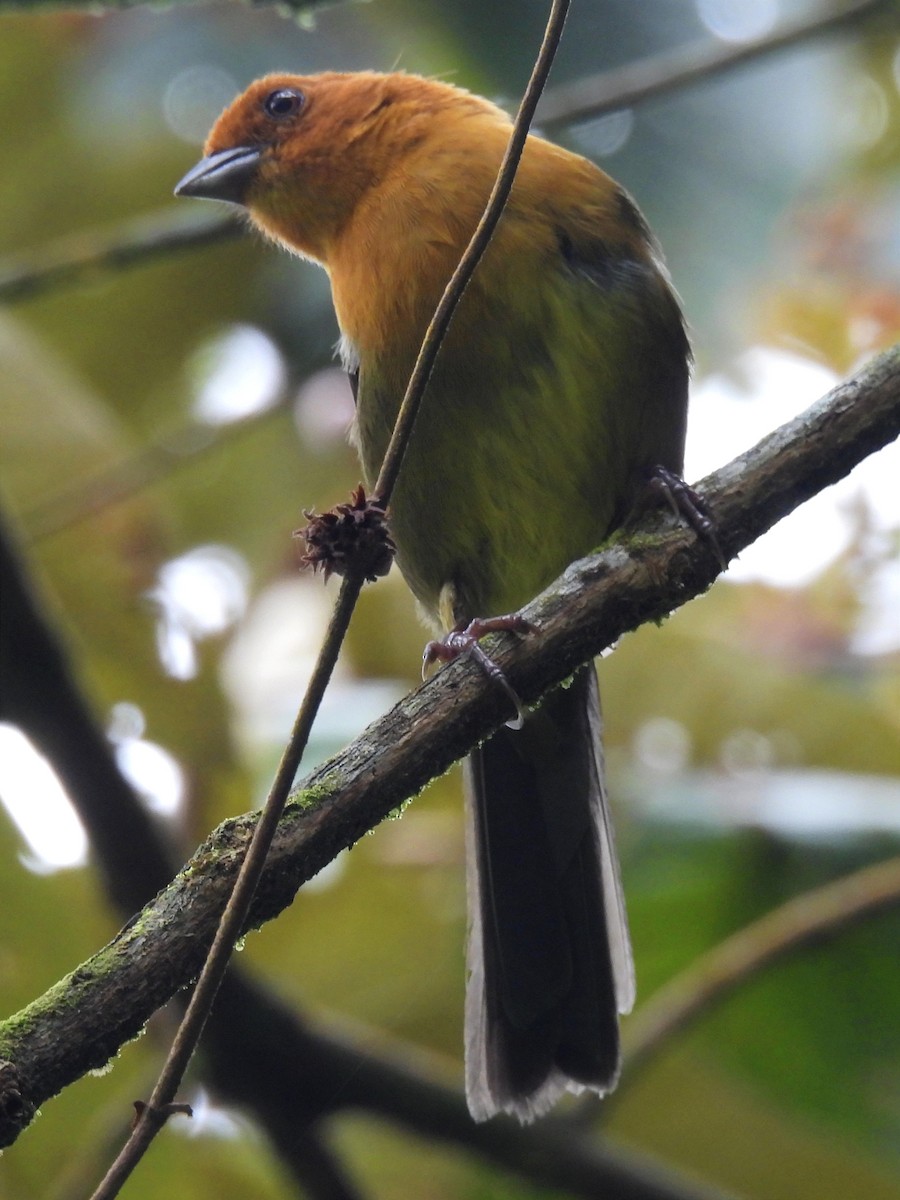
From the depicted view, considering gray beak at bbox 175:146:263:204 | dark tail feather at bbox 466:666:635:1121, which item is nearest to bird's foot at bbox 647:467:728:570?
dark tail feather at bbox 466:666:635:1121

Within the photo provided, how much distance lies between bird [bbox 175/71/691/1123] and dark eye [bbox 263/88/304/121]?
23cm

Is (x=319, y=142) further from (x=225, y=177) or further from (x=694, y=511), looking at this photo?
(x=694, y=511)

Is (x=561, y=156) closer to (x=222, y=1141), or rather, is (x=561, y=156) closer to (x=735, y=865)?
(x=735, y=865)

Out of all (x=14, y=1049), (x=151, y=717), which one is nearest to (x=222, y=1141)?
(x=151, y=717)

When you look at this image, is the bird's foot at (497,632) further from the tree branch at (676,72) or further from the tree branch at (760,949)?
the tree branch at (676,72)

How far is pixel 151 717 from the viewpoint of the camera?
4.13 metres

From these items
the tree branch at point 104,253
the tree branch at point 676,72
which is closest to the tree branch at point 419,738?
the tree branch at point 676,72

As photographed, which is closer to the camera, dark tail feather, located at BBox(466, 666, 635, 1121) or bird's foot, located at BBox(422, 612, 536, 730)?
bird's foot, located at BBox(422, 612, 536, 730)

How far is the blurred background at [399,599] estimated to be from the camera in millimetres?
4207

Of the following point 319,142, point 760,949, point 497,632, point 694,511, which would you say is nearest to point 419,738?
point 497,632

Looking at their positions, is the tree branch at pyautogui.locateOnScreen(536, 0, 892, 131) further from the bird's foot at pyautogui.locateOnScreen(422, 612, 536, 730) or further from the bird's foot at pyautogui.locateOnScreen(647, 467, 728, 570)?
the bird's foot at pyautogui.locateOnScreen(422, 612, 536, 730)

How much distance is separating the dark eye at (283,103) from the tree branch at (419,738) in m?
2.20

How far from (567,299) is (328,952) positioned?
2041 mm

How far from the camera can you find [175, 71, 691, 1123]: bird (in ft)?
11.3
